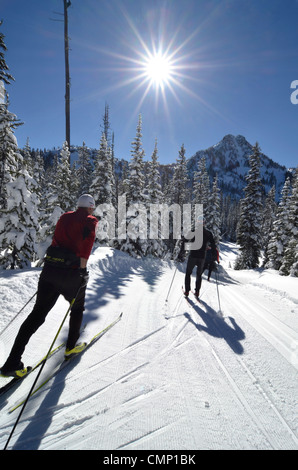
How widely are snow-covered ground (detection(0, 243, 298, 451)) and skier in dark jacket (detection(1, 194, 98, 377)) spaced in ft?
2.10

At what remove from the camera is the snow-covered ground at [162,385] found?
2.07m

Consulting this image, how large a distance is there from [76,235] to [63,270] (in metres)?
0.51

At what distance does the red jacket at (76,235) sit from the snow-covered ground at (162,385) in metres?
1.71

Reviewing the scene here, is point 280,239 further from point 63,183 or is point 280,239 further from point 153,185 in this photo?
point 63,183

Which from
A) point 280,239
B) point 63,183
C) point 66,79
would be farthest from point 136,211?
point 280,239

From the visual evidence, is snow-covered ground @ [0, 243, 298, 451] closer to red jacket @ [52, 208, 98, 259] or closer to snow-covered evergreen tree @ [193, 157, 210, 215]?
red jacket @ [52, 208, 98, 259]

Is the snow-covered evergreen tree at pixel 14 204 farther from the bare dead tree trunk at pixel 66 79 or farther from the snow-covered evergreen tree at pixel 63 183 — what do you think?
the snow-covered evergreen tree at pixel 63 183

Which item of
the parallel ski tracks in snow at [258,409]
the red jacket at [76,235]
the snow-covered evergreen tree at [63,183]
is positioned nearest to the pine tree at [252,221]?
the snow-covered evergreen tree at [63,183]

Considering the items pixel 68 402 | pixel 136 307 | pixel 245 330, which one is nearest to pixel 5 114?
pixel 136 307

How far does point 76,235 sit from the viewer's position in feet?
9.87

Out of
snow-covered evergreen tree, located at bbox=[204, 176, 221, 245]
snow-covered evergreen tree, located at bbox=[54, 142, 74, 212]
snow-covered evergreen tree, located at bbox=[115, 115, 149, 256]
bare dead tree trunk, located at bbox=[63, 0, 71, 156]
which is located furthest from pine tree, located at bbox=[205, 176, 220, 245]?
bare dead tree trunk, located at bbox=[63, 0, 71, 156]

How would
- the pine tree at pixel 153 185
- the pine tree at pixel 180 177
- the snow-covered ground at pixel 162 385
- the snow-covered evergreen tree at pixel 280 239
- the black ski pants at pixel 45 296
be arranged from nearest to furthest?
the snow-covered ground at pixel 162 385
the black ski pants at pixel 45 296
the pine tree at pixel 153 185
the snow-covered evergreen tree at pixel 280 239
the pine tree at pixel 180 177

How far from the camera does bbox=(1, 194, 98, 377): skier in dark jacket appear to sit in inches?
108
